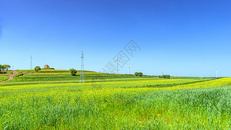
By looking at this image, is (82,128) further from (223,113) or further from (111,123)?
(223,113)

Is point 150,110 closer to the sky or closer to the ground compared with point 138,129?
closer to the ground

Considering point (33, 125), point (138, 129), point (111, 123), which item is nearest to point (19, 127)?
point (33, 125)

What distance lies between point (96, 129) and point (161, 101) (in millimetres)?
6285

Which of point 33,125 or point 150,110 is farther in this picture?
point 150,110

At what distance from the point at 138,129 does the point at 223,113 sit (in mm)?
5308

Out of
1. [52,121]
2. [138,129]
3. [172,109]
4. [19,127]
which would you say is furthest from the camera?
[172,109]

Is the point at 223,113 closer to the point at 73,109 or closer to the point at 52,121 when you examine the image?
the point at 73,109

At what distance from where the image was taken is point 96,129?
4.99m

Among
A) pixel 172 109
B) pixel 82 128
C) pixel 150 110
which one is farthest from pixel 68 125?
pixel 172 109

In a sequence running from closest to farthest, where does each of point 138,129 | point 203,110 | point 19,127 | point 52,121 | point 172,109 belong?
point 138,129 → point 19,127 → point 52,121 → point 203,110 → point 172,109

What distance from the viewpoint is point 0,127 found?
17.8 feet

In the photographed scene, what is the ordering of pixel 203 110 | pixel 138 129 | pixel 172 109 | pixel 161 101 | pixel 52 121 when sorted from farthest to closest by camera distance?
pixel 161 101 → pixel 172 109 → pixel 203 110 → pixel 52 121 → pixel 138 129

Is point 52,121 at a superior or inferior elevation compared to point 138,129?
inferior

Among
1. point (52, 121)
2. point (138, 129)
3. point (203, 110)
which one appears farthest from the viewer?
point (203, 110)
